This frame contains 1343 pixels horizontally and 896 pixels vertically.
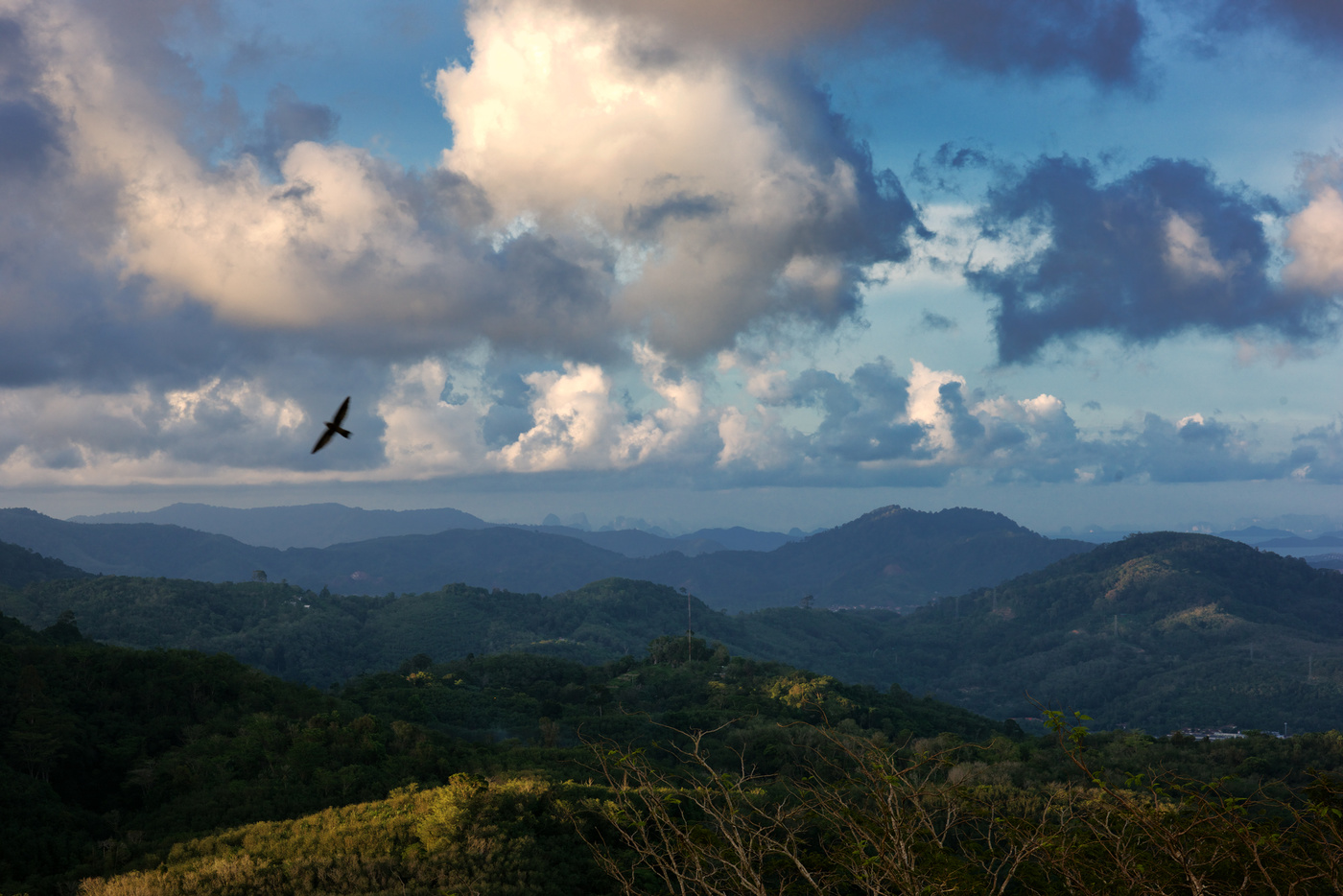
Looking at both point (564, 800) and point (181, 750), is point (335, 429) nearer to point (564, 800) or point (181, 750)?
point (564, 800)

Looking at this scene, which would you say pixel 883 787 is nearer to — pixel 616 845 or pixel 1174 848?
pixel 1174 848

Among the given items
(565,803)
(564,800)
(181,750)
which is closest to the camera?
(565,803)

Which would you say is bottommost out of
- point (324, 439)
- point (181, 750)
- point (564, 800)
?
point (181, 750)

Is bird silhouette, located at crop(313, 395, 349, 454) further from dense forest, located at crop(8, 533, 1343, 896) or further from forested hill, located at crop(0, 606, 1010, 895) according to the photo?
forested hill, located at crop(0, 606, 1010, 895)

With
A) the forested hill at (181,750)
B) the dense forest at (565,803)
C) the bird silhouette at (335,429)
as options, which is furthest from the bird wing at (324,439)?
the forested hill at (181,750)

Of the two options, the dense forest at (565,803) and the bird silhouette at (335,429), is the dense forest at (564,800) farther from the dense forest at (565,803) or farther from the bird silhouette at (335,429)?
the bird silhouette at (335,429)

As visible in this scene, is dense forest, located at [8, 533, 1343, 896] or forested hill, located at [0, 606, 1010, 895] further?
forested hill, located at [0, 606, 1010, 895]

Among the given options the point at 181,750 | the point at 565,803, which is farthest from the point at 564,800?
the point at 181,750

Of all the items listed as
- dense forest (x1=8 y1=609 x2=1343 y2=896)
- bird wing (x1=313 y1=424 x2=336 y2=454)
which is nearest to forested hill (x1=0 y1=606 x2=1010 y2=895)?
dense forest (x1=8 y1=609 x2=1343 y2=896)

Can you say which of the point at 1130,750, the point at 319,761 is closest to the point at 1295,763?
the point at 1130,750

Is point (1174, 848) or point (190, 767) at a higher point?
point (1174, 848)

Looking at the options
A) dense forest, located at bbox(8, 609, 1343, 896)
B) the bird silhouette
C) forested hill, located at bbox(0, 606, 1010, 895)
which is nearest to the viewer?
the bird silhouette
